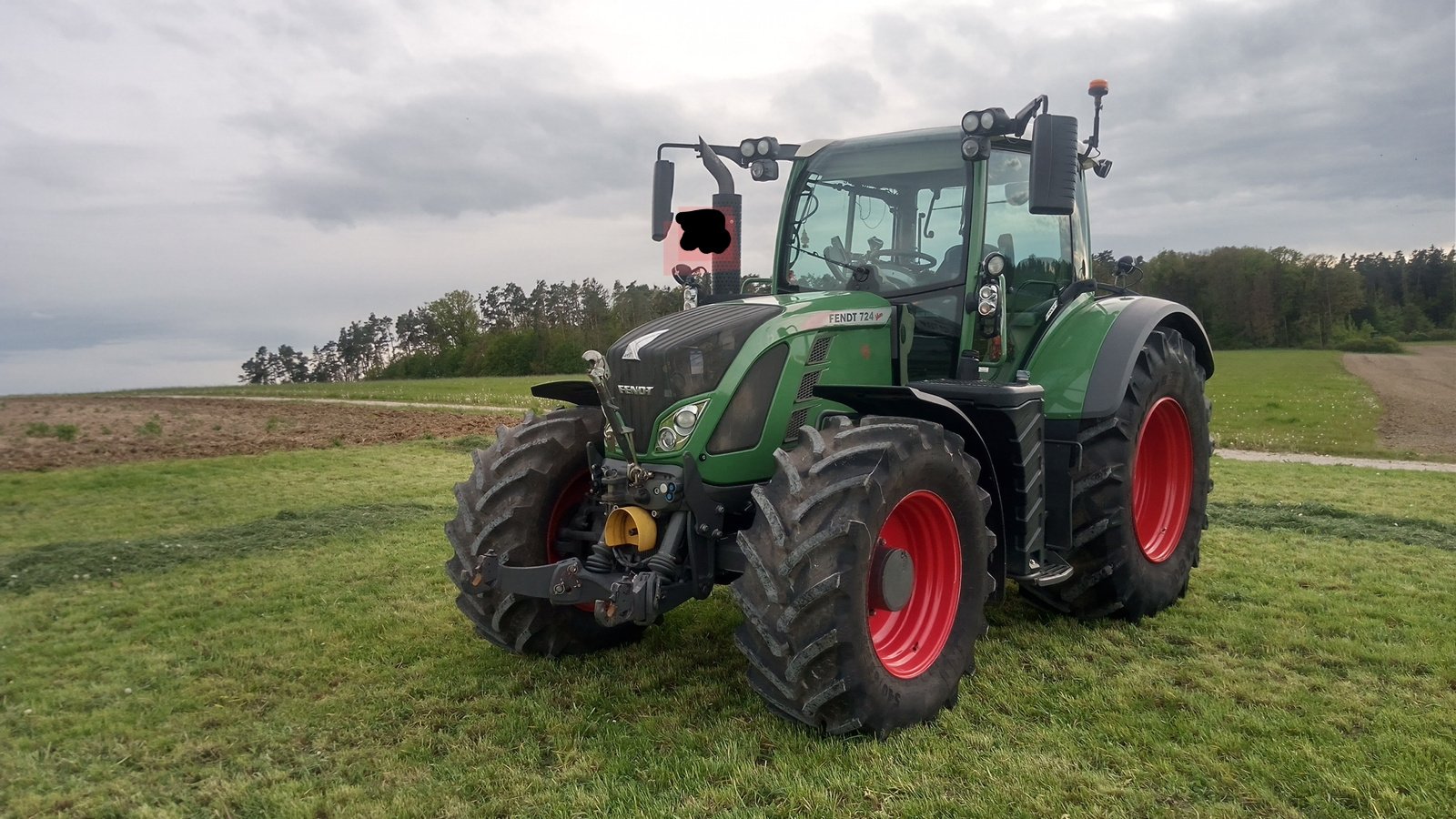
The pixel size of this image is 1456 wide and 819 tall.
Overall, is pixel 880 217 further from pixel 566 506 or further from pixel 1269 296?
pixel 1269 296

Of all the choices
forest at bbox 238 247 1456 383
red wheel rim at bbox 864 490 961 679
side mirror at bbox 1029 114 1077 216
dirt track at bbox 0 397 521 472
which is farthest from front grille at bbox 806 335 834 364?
forest at bbox 238 247 1456 383

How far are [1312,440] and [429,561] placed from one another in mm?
16306

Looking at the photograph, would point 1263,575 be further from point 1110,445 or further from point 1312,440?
point 1312,440

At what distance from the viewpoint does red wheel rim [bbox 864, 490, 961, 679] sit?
3.85m

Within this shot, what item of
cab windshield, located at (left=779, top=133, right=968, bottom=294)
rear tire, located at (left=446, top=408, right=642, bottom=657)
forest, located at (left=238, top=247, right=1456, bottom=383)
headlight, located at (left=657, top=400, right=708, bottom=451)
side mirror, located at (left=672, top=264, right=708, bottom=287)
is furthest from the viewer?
forest, located at (left=238, top=247, right=1456, bottom=383)

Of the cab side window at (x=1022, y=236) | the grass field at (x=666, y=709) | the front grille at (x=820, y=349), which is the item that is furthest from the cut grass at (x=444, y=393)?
the front grille at (x=820, y=349)

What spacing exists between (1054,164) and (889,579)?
194 centimetres

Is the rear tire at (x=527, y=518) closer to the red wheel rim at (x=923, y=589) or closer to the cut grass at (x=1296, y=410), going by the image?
the red wheel rim at (x=923, y=589)

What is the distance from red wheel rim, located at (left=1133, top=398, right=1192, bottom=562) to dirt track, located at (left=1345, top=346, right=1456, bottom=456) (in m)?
13.4

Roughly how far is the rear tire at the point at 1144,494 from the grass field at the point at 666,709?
20 cm

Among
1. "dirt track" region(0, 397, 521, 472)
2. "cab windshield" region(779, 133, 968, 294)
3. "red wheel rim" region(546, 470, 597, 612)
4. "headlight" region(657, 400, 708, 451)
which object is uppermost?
"cab windshield" region(779, 133, 968, 294)

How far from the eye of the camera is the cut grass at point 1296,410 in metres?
16.2

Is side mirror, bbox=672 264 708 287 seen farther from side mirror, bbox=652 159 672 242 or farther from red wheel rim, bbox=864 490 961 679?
red wheel rim, bbox=864 490 961 679

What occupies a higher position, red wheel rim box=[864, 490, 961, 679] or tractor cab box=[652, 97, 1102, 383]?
tractor cab box=[652, 97, 1102, 383]
